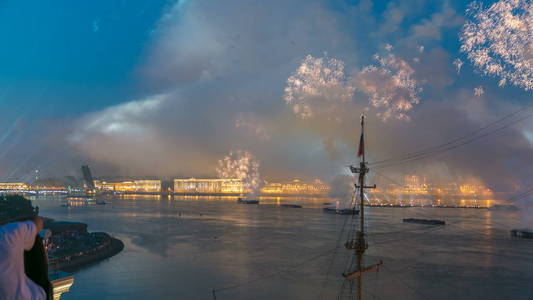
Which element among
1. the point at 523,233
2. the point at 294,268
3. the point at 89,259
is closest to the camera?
the point at 294,268

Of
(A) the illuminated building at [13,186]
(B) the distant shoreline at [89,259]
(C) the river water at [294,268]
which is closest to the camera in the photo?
(C) the river water at [294,268]

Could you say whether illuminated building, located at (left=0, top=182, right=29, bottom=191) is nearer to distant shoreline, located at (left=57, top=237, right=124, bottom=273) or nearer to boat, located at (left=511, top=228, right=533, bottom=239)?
distant shoreline, located at (left=57, top=237, right=124, bottom=273)

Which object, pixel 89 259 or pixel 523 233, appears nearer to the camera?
pixel 89 259

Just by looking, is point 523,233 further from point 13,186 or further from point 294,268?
point 13,186

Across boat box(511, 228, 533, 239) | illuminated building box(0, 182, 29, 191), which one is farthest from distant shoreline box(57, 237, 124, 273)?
illuminated building box(0, 182, 29, 191)

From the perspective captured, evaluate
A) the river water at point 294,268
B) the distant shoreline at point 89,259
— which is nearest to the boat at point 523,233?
the river water at point 294,268

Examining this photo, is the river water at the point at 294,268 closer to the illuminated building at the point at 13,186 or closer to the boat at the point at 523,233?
the boat at the point at 523,233

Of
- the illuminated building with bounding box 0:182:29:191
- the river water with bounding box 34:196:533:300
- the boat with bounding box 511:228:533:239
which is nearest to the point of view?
the river water with bounding box 34:196:533:300

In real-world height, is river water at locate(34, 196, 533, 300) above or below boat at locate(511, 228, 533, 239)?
above

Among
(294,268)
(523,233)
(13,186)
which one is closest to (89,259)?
(294,268)

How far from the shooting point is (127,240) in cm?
3681

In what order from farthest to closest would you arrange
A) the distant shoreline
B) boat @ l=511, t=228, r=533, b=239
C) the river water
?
boat @ l=511, t=228, r=533, b=239, the distant shoreline, the river water

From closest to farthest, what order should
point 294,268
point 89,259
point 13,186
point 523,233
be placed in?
point 294,268 < point 89,259 < point 523,233 < point 13,186

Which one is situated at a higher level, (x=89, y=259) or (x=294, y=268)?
(x=89, y=259)
